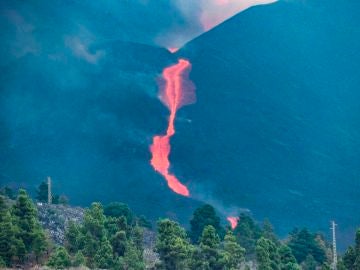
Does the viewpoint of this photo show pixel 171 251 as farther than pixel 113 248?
No

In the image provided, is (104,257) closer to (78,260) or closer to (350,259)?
(78,260)

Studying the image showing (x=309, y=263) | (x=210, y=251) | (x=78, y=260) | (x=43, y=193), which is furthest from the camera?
(x=43, y=193)

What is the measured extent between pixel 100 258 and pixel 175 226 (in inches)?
76.1

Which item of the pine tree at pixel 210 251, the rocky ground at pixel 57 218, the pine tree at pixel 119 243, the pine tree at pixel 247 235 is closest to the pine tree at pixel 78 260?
the pine tree at pixel 119 243

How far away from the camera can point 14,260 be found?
14.4 meters

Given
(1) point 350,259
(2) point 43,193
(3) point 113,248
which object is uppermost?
(2) point 43,193

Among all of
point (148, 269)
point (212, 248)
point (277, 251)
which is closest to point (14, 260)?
point (148, 269)

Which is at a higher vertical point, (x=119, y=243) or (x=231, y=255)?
(x=119, y=243)

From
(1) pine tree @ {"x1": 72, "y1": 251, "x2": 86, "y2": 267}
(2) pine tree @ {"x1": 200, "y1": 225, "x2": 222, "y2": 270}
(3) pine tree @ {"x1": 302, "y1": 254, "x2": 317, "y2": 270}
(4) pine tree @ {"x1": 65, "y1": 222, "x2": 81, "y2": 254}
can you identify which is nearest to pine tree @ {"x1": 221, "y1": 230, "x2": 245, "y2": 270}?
(2) pine tree @ {"x1": 200, "y1": 225, "x2": 222, "y2": 270}

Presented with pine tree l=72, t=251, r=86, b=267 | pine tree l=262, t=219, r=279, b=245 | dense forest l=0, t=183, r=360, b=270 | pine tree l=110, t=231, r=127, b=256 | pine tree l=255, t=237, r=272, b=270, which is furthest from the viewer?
pine tree l=262, t=219, r=279, b=245

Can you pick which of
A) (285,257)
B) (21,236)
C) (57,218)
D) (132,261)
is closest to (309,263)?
(285,257)

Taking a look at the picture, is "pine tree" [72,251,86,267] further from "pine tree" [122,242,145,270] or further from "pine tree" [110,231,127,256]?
"pine tree" [110,231,127,256]

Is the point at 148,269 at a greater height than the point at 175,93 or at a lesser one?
lesser

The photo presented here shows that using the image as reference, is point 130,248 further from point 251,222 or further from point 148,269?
point 251,222
